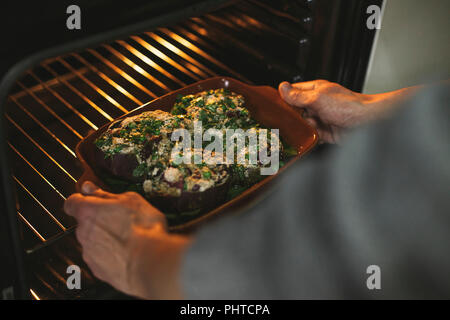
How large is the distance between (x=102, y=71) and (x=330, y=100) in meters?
0.63

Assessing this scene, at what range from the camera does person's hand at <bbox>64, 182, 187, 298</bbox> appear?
639mm

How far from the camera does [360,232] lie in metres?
0.58

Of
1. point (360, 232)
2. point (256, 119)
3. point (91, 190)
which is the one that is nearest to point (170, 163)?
point (91, 190)

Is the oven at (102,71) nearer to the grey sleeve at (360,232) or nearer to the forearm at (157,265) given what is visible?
the forearm at (157,265)

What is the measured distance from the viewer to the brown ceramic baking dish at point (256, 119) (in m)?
0.81

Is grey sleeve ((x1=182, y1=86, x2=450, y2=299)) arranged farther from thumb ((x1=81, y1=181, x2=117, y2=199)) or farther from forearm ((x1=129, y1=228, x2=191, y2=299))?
thumb ((x1=81, y1=181, x2=117, y2=199))

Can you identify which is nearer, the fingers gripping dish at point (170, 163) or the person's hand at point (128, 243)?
the person's hand at point (128, 243)

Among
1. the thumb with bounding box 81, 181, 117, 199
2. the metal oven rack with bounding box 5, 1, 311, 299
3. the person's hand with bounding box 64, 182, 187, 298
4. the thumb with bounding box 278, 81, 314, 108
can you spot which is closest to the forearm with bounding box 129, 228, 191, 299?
the person's hand with bounding box 64, 182, 187, 298

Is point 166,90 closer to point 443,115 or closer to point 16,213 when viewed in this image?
point 16,213

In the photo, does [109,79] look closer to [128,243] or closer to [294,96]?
[294,96]

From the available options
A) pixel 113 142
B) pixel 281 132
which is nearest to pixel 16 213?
pixel 113 142

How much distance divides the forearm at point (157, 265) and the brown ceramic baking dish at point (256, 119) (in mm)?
82

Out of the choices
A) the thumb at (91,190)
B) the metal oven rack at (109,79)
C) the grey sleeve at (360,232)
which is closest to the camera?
the grey sleeve at (360,232)

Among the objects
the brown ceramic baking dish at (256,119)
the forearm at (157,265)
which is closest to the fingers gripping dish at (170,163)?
the brown ceramic baking dish at (256,119)
